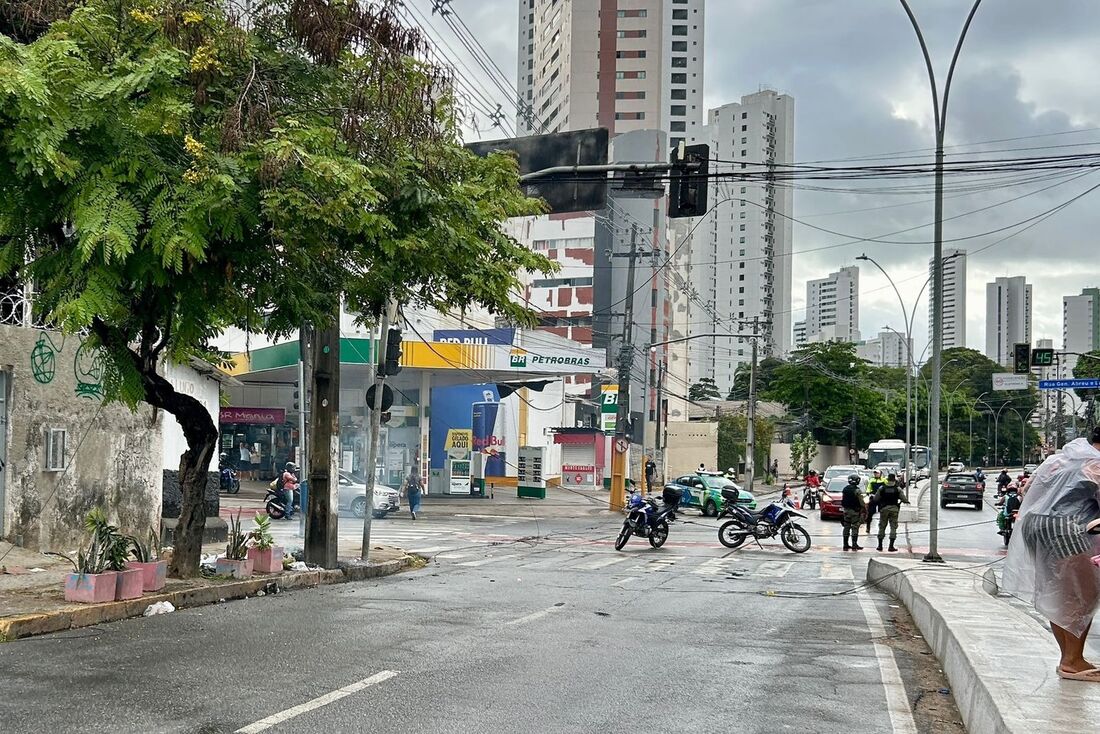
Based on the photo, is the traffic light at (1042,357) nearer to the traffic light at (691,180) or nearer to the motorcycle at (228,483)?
the traffic light at (691,180)

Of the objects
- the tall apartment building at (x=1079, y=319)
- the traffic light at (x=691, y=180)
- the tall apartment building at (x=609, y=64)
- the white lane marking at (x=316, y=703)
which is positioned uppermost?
the tall apartment building at (x=609, y=64)

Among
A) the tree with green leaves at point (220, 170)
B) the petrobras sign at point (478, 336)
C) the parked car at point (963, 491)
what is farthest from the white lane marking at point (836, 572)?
the parked car at point (963, 491)

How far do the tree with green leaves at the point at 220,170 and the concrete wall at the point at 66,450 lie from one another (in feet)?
9.75

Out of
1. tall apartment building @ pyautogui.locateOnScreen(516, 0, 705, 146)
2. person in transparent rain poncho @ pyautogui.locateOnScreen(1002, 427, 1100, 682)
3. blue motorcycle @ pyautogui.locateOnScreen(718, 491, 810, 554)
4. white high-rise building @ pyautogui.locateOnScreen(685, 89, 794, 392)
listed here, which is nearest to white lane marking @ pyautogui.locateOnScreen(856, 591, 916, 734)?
person in transparent rain poncho @ pyautogui.locateOnScreen(1002, 427, 1100, 682)

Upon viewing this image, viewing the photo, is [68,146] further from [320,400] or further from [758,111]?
[758,111]

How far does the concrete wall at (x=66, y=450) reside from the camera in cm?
1359

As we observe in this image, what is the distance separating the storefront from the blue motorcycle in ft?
87.7

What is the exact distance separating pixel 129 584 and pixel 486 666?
4723 millimetres

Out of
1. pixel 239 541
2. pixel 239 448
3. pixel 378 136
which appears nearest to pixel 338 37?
pixel 378 136

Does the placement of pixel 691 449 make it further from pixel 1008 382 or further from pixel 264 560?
pixel 264 560

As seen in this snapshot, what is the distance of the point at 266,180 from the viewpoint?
898 centimetres

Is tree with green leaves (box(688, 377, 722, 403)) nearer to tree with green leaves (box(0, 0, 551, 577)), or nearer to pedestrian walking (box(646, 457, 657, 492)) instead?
pedestrian walking (box(646, 457, 657, 492))

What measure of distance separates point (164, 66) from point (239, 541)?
679 centimetres

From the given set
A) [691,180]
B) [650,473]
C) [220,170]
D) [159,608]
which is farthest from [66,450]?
[650,473]
